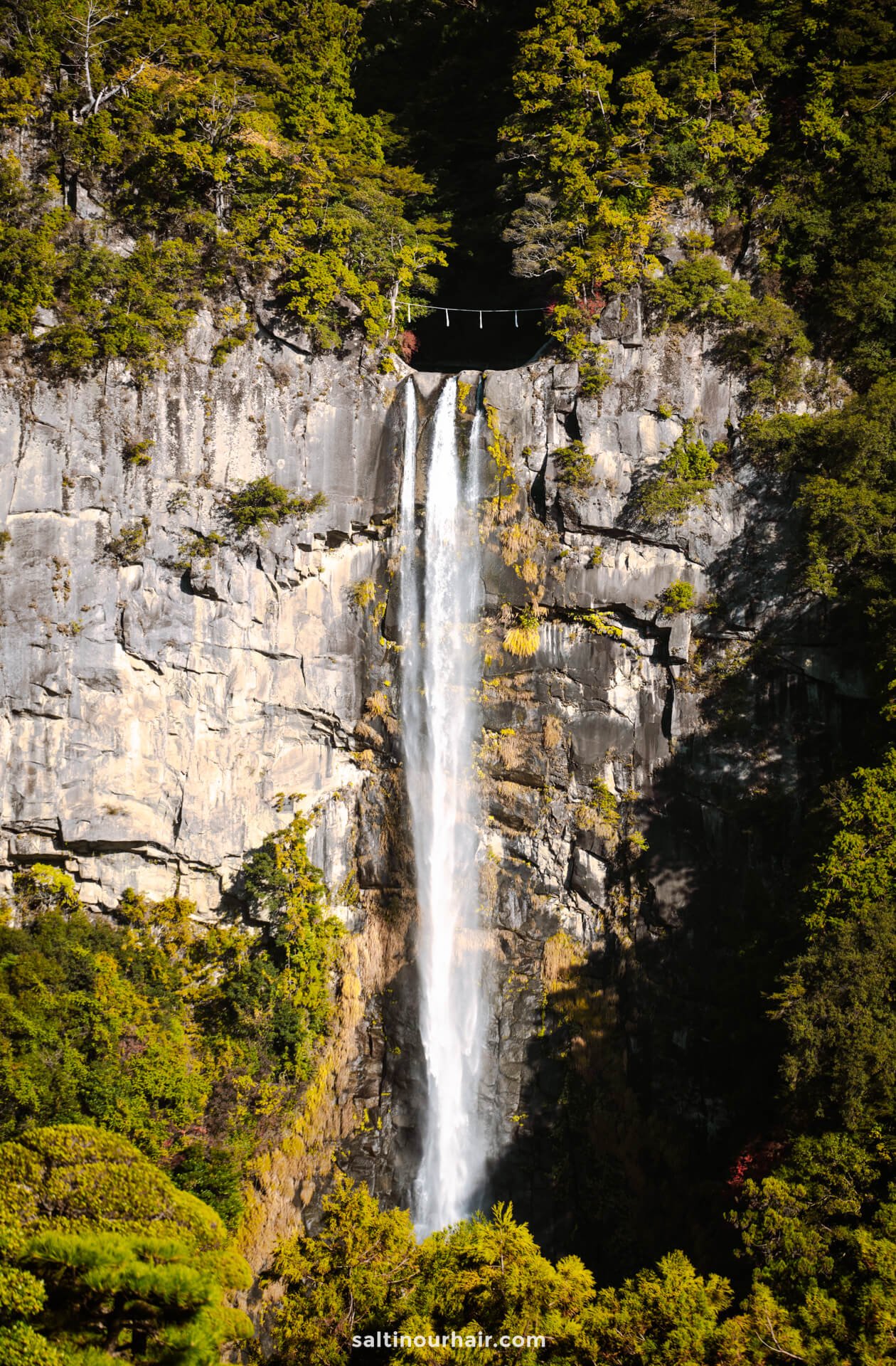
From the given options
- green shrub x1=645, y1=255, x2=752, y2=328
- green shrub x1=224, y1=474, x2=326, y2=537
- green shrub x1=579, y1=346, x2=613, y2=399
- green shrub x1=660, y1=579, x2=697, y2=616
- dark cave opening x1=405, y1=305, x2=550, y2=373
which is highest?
dark cave opening x1=405, y1=305, x2=550, y2=373

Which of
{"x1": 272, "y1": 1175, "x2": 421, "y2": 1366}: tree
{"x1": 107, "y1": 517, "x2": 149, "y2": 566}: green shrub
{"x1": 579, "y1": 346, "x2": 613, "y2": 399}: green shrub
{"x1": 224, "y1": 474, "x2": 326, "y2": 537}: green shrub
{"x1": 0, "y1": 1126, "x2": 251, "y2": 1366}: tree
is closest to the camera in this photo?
{"x1": 0, "y1": 1126, "x2": 251, "y2": 1366}: tree

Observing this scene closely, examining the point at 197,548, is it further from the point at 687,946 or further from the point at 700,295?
the point at 687,946

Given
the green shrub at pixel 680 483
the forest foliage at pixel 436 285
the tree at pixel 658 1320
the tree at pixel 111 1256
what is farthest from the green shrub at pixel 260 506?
the tree at pixel 658 1320

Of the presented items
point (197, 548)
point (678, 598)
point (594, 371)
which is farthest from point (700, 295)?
point (197, 548)

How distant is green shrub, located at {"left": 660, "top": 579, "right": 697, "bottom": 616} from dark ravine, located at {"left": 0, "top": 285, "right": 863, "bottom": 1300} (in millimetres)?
164

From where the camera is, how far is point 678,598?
20.6m

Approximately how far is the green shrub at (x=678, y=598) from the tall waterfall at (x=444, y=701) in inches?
145

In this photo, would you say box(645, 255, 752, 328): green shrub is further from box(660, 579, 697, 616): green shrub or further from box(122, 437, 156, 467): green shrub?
box(122, 437, 156, 467): green shrub

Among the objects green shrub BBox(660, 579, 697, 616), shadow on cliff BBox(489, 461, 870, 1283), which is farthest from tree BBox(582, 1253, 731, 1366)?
green shrub BBox(660, 579, 697, 616)

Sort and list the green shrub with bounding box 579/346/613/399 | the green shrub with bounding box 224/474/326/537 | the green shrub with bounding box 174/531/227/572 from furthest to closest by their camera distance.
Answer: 1. the green shrub with bounding box 579/346/613/399
2. the green shrub with bounding box 224/474/326/537
3. the green shrub with bounding box 174/531/227/572

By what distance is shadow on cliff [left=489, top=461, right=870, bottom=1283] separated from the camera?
19.2 metres

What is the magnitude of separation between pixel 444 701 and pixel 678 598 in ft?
16.4

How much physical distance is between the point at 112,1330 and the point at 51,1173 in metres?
2.02

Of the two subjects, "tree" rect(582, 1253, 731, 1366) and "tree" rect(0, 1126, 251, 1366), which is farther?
"tree" rect(582, 1253, 731, 1366)
